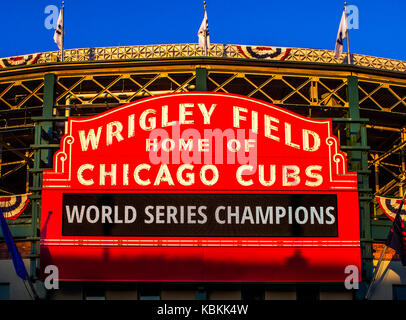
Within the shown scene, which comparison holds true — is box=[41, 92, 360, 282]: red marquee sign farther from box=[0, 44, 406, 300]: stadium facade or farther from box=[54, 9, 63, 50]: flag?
box=[54, 9, 63, 50]: flag

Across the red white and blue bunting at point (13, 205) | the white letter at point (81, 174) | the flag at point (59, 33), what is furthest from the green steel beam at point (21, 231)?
the flag at point (59, 33)

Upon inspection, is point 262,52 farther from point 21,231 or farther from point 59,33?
point 21,231

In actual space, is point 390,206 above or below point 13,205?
below

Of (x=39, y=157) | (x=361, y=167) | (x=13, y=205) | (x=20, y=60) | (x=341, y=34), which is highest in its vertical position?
(x=20, y=60)

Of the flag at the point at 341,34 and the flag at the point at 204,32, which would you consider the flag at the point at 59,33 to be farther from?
the flag at the point at 341,34

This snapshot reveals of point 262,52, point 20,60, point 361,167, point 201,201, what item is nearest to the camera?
point 201,201

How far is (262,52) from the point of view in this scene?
31.5 metres

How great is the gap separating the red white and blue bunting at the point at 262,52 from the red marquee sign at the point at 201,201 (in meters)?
10.4

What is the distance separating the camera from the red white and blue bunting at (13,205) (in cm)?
2262

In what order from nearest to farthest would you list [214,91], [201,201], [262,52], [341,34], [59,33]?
[201,201]
[214,91]
[341,34]
[59,33]
[262,52]

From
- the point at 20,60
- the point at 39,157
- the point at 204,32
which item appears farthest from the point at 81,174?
the point at 20,60

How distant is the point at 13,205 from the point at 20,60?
1461cm

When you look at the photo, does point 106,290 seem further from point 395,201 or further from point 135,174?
point 395,201
